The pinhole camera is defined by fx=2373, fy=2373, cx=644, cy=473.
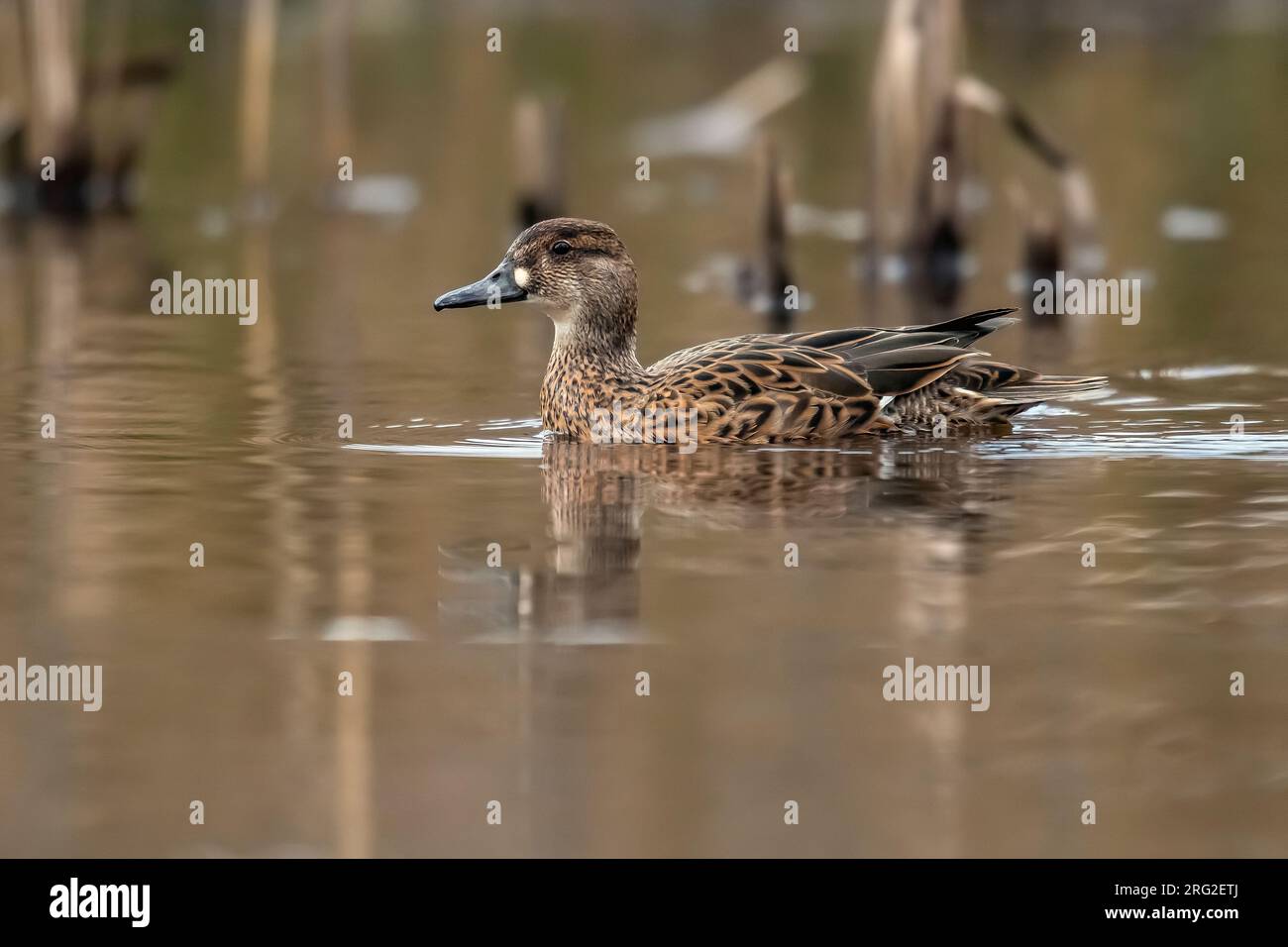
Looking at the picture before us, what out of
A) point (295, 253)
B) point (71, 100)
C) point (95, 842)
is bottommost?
point (95, 842)

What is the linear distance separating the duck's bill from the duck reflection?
75 centimetres

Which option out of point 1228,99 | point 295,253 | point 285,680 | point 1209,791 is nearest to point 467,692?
point 285,680

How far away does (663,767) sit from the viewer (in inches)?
246

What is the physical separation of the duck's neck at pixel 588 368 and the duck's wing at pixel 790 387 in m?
0.34

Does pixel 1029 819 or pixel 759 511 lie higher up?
pixel 759 511

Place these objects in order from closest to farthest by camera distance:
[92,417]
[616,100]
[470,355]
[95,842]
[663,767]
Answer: [95,842] < [663,767] < [92,417] < [470,355] < [616,100]

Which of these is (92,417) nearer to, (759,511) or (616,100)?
(759,511)

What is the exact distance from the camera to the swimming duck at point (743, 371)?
10.9m

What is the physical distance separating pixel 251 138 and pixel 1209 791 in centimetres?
1619
